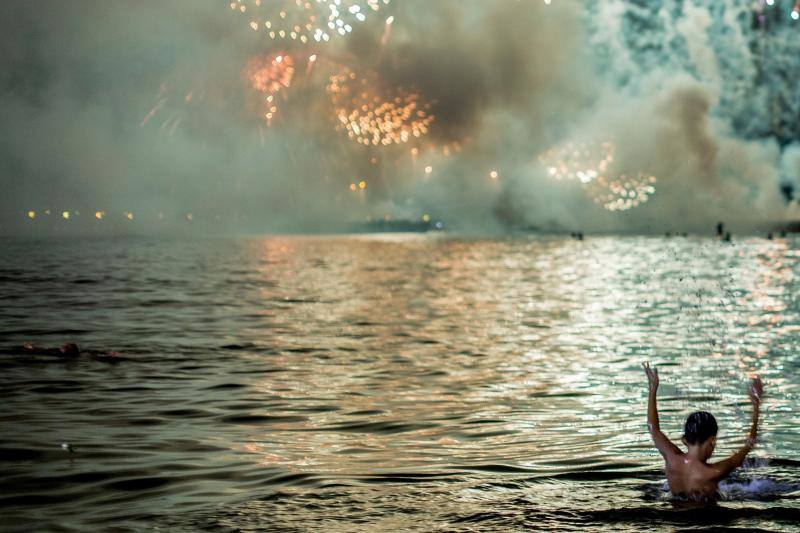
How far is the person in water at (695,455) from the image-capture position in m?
12.1

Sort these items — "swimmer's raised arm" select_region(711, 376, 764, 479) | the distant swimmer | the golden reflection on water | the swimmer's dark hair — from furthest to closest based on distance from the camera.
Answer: the distant swimmer
the golden reflection on water
the swimmer's dark hair
"swimmer's raised arm" select_region(711, 376, 764, 479)

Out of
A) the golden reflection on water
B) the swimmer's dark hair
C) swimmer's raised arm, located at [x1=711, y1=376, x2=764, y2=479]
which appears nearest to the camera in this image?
swimmer's raised arm, located at [x1=711, y1=376, x2=764, y2=479]

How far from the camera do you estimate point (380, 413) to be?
64.0 feet

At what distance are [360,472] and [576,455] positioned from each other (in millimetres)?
3366

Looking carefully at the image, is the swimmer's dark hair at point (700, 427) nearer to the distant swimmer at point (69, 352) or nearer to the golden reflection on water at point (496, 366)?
the golden reflection on water at point (496, 366)

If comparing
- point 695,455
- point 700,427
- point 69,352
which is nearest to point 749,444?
point 700,427

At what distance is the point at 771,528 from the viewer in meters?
12.1

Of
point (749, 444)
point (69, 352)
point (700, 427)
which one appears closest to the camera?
point (749, 444)

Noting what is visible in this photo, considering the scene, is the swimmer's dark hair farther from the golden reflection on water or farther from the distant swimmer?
the distant swimmer

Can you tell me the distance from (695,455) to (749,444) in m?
0.85

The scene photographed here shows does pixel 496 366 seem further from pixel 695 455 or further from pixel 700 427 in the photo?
pixel 700 427

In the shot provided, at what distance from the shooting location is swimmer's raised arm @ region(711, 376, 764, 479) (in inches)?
464

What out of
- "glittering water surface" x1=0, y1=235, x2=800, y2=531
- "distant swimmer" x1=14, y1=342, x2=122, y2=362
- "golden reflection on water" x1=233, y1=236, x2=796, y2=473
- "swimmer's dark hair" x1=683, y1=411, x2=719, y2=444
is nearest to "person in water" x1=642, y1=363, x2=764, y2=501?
"swimmer's dark hair" x1=683, y1=411, x2=719, y2=444

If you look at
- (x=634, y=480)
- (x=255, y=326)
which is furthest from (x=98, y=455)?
(x=255, y=326)
